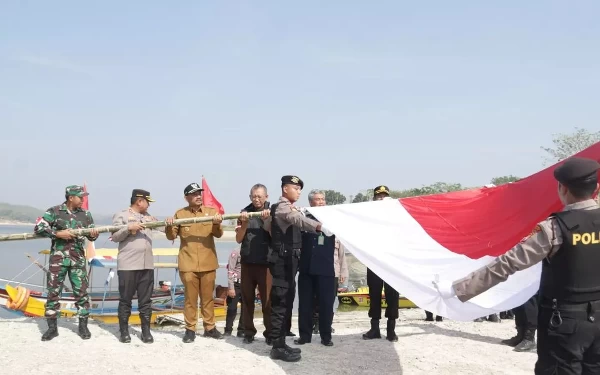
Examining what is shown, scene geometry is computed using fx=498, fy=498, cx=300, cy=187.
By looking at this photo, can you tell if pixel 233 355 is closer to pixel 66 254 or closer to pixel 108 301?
pixel 66 254

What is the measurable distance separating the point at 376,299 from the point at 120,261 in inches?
146

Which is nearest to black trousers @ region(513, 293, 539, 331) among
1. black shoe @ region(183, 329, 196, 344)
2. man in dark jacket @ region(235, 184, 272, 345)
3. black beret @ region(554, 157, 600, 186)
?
man in dark jacket @ region(235, 184, 272, 345)

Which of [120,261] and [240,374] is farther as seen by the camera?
[120,261]

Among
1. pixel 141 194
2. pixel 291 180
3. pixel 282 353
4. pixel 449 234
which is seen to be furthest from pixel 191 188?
pixel 449 234

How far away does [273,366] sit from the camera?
19.2 ft

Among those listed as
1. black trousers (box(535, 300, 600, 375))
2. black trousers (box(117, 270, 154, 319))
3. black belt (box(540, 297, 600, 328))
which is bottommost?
black trousers (box(117, 270, 154, 319))

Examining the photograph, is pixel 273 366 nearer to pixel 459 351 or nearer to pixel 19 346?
pixel 459 351

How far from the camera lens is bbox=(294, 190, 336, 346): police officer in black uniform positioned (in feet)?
22.7

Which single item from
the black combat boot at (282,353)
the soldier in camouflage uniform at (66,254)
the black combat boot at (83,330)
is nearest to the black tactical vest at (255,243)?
the black combat boot at (282,353)

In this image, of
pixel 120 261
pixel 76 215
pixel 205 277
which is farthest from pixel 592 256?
pixel 76 215

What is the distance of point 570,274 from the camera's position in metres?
3.20

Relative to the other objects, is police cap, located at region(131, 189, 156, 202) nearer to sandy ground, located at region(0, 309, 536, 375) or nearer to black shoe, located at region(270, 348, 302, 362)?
sandy ground, located at region(0, 309, 536, 375)

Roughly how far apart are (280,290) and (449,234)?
212cm

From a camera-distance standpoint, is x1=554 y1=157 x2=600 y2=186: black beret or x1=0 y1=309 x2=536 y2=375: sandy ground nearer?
x1=554 y1=157 x2=600 y2=186: black beret
